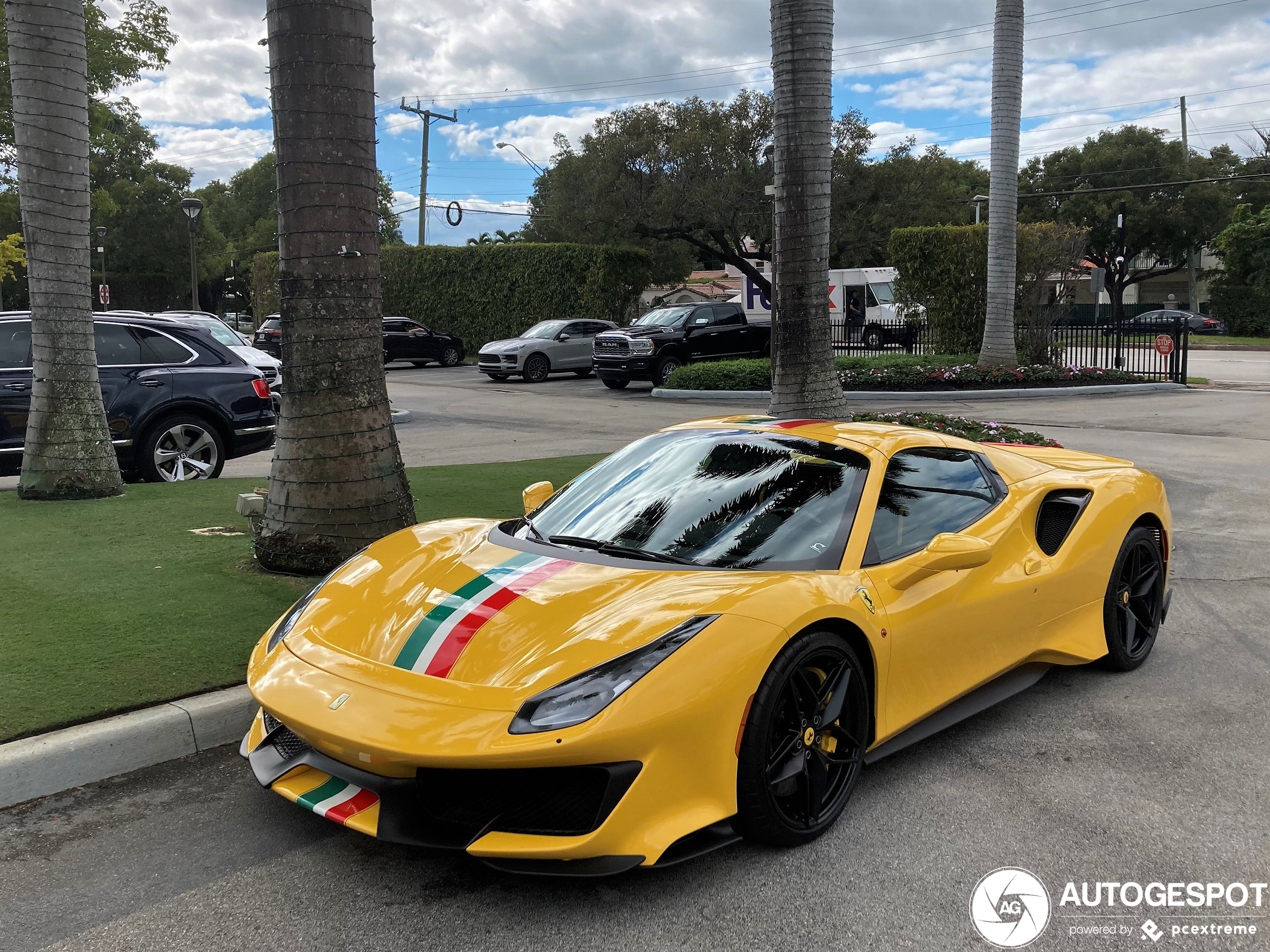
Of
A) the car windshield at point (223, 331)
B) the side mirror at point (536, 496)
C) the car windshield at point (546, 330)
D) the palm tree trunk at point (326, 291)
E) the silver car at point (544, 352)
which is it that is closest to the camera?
the side mirror at point (536, 496)

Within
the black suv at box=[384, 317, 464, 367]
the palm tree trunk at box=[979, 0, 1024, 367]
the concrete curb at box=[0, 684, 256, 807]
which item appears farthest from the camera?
the black suv at box=[384, 317, 464, 367]

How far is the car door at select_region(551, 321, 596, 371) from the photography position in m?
27.6

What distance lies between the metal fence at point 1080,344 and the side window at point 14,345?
15.4 meters

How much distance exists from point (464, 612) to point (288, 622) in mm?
874

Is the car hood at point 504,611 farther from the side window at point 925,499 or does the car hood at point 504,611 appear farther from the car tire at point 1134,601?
the car tire at point 1134,601

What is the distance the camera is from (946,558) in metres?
3.79

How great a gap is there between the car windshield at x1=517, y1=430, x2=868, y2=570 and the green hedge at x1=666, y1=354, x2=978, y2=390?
16437 millimetres

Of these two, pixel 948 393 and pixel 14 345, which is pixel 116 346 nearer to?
pixel 14 345

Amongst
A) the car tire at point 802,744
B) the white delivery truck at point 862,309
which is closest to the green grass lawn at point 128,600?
the car tire at point 802,744

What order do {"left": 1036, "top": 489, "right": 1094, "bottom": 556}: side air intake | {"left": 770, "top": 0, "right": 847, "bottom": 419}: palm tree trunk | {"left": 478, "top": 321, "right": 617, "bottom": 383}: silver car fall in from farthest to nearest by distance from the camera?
{"left": 478, "top": 321, "right": 617, "bottom": 383}: silver car, {"left": 770, "top": 0, "right": 847, "bottom": 419}: palm tree trunk, {"left": 1036, "top": 489, "right": 1094, "bottom": 556}: side air intake

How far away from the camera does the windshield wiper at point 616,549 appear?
374cm

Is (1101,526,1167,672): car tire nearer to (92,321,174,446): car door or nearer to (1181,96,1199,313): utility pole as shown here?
(92,321,174,446): car door

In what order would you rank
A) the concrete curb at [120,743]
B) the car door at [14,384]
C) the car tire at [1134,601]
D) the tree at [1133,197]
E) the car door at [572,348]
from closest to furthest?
1. the concrete curb at [120,743]
2. the car tire at [1134,601]
3. the car door at [14,384]
4. the car door at [572,348]
5. the tree at [1133,197]

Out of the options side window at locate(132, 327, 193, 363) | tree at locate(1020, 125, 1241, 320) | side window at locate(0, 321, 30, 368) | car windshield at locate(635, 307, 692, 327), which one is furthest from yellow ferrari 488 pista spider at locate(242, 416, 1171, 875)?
tree at locate(1020, 125, 1241, 320)
